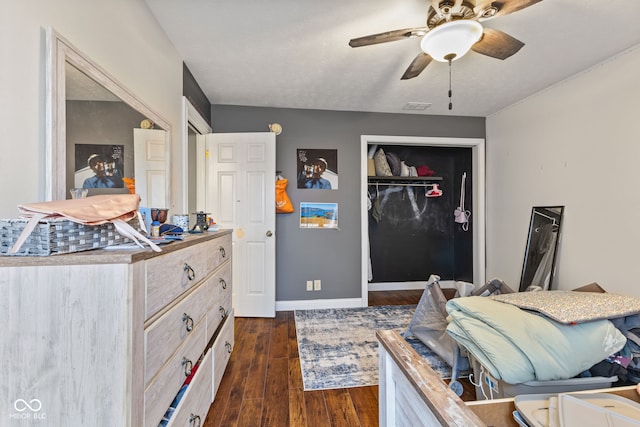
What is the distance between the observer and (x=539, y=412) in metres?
0.85

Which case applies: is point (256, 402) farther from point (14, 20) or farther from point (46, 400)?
point (14, 20)

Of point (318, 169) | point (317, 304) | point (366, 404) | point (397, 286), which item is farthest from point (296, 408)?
point (397, 286)

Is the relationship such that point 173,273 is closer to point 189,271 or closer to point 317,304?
point 189,271

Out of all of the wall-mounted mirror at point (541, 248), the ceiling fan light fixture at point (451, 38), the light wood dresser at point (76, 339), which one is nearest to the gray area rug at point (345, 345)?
the wall-mounted mirror at point (541, 248)

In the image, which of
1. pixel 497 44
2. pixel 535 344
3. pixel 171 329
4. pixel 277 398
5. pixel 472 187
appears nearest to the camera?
pixel 171 329

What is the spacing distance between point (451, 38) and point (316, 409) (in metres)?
2.27

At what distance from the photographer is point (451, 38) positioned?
1551mm

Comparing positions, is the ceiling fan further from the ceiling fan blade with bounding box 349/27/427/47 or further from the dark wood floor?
the dark wood floor

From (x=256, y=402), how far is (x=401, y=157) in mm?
3715

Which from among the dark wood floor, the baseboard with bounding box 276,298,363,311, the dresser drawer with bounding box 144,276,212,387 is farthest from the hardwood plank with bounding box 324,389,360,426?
the baseboard with bounding box 276,298,363,311

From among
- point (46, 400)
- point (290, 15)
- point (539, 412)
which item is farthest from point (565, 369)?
point (290, 15)

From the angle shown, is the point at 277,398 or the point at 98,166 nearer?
the point at 98,166

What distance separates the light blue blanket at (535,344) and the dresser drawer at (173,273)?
4.66 feet

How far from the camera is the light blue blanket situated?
1312 mm
